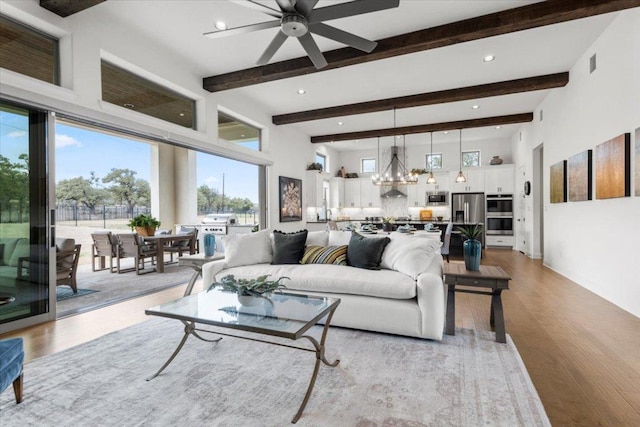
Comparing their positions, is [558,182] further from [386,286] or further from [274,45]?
[274,45]

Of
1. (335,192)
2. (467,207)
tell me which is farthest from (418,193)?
(335,192)

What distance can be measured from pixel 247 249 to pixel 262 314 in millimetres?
1886

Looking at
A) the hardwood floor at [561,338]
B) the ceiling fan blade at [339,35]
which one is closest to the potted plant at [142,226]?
the hardwood floor at [561,338]

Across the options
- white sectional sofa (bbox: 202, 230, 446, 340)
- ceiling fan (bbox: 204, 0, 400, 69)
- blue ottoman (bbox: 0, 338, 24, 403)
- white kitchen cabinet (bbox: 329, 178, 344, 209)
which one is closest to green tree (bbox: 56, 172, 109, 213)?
white sectional sofa (bbox: 202, 230, 446, 340)

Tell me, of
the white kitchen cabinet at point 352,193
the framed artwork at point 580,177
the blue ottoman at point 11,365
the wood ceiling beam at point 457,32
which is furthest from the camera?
the white kitchen cabinet at point 352,193

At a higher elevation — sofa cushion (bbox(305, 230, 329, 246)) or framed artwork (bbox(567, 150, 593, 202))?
framed artwork (bbox(567, 150, 593, 202))

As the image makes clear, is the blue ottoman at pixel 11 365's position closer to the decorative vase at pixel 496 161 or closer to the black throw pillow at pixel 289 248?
the black throw pillow at pixel 289 248

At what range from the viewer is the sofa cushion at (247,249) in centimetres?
377

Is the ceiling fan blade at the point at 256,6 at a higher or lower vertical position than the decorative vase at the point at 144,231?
higher

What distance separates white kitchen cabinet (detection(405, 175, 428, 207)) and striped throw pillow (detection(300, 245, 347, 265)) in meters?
7.22

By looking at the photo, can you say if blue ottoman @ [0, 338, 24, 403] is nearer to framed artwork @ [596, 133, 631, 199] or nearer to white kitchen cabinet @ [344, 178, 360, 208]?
framed artwork @ [596, 133, 631, 199]

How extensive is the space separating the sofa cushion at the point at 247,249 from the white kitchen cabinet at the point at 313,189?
452 cm

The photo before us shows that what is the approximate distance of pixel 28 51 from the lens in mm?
3062

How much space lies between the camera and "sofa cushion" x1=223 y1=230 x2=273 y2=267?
3771 mm
